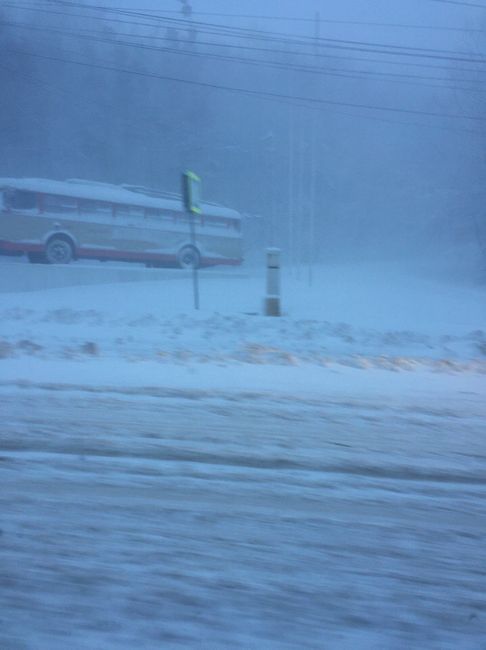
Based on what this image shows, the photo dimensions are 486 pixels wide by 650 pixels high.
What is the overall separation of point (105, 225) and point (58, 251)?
1999 millimetres

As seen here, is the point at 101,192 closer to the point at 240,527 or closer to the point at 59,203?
the point at 59,203

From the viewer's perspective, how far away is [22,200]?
18125mm

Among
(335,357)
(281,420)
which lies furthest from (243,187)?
(281,420)

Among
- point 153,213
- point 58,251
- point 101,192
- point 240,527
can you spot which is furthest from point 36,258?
point 240,527

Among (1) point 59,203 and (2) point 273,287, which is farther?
(1) point 59,203

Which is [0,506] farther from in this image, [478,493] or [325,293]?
[325,293]

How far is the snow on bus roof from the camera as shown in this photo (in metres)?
18.5

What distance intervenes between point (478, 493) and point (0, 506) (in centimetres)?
276

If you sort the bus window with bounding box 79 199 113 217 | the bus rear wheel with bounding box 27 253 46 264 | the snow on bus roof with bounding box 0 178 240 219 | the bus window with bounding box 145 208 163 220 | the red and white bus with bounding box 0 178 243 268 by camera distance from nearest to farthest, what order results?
the red and white bus with bounding box 0 178 243 268
the snow on bus roof with bounding box 0 178 240 219
the bus rear wheel with bounding box 27 253 46 264
the bus window with bounding box 79 199 113 217
the bus window with bounding box 145 208 163 220

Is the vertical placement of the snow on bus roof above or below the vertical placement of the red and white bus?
above

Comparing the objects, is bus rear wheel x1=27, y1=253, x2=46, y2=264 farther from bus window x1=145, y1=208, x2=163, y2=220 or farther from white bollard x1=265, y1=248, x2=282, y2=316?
white bollard x1=265, y1=248, x2=282, y2=316

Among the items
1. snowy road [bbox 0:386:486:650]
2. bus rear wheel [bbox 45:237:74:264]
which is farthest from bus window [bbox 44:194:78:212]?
snowy road [bbox 0:386:486:650]

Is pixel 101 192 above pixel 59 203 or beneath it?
above

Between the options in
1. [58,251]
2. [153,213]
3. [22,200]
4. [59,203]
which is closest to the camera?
[22,200]
